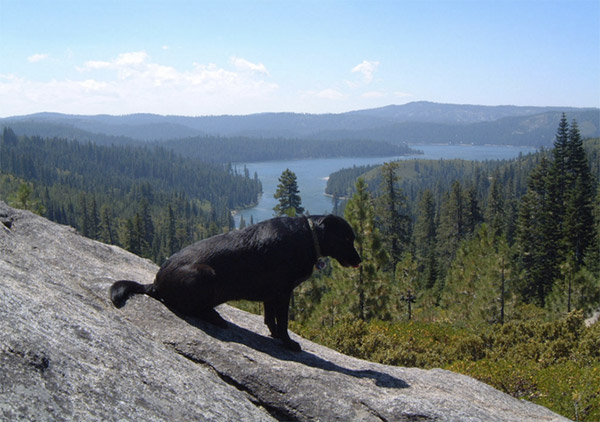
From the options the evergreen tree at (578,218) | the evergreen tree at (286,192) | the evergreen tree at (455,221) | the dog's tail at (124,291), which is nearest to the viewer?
the dog's tail at (124,291)

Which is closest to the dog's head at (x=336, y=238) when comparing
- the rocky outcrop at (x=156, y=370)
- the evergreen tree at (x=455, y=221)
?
the rocky outcrop at (x=156, y=370)

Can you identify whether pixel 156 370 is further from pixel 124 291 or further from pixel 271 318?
pixel 271 318

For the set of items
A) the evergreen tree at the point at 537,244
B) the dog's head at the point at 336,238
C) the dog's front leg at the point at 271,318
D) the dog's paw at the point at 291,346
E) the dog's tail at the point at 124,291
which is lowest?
the evergreen tree at the point at 537,244

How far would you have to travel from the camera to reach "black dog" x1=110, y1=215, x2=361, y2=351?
6440 millimetres

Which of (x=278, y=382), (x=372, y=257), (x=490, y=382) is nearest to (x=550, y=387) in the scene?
(x=490, y=382)

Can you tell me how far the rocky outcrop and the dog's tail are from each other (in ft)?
0.42

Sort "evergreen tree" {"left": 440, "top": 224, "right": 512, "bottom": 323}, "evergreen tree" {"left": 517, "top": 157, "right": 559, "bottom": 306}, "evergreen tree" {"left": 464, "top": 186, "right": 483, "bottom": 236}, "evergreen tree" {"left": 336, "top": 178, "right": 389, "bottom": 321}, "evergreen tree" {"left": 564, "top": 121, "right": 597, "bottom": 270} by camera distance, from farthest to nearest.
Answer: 1. "evergreen tree" {"left": 464, "top": 186, "right": 483, "bottom": 236}
2. "evergreen tree" {"left": 517, "top": 157, "right": 559, "bottom": 306}
3. "evergreen tree" {"left": 564, "top": 121, "right": 597, "bottom": 270}
4. "evergreen tree" {"left": 440, "top": 224, "right": 512, "bottom": 323}
5. "evergreen tree" {"left": 336, "top": 178, "right": 389, "bottom": 321}

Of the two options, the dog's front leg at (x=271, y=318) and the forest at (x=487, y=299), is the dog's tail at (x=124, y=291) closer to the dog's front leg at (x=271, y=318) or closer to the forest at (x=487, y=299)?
the dog's front leg at (x=271, y=318)

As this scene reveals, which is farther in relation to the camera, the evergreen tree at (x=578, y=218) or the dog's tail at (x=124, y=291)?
the evergreen tree at (x=578, y=218)

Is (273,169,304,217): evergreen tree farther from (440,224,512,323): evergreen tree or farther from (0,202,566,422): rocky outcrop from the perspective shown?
(0,202,566,422): rocky outcrop

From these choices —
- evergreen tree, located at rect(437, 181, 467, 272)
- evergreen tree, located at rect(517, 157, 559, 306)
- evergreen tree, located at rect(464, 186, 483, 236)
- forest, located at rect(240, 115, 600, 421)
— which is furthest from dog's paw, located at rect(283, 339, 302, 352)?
evergreen tree, located at rect(464, 186, 483, 236)

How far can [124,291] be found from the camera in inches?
255

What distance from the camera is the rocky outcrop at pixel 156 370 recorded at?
11.4 ft

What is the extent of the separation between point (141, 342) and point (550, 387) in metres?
8.94
